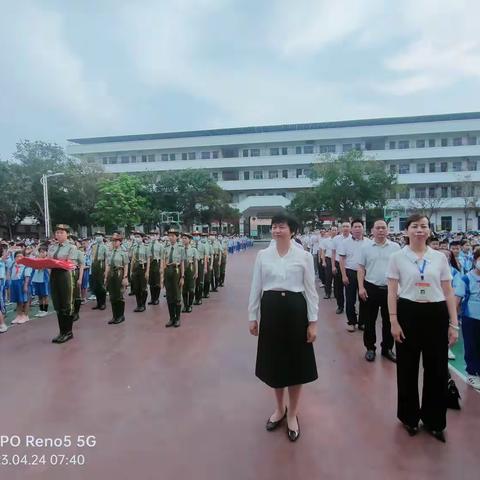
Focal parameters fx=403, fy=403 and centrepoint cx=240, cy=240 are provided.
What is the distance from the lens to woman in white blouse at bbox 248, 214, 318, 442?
282 centimetres

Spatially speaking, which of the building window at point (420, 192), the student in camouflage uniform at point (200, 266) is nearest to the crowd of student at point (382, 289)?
the student in camouflage uniform at point (200, 266)

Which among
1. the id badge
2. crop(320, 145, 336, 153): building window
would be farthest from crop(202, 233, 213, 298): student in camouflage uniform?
crop(320, 145, 336, 153): building window

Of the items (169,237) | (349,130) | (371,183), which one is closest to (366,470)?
(169,237)

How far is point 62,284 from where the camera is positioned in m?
5.24

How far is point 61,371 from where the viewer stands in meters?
4.29

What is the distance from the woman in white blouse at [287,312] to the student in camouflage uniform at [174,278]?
3660mm

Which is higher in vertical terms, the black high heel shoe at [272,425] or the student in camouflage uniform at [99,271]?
the student in camouflage uniform at [99,271]

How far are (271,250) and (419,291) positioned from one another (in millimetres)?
1078

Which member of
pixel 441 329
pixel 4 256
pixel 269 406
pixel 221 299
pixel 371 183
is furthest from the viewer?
pixel 371 183

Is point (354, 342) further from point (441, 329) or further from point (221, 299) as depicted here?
point (221, 299)

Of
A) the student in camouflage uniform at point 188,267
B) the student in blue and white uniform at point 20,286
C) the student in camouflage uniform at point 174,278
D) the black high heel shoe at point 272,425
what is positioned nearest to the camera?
the black high heel shoe at point 272,425

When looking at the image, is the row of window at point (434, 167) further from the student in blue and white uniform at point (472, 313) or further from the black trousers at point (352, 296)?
the student in blue and white uniform at point (472, 313)
